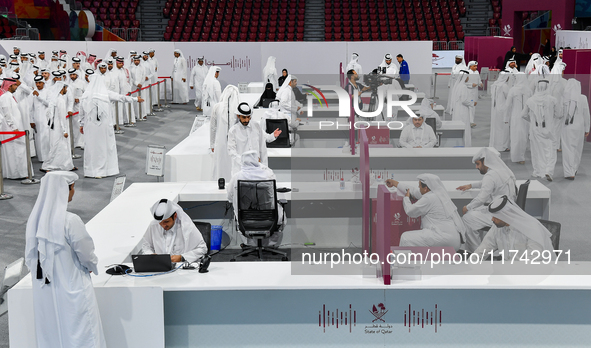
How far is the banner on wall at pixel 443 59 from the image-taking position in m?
24.8

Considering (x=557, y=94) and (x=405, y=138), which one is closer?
(x=405, y=138)

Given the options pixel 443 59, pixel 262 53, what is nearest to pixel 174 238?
pixel 262 53

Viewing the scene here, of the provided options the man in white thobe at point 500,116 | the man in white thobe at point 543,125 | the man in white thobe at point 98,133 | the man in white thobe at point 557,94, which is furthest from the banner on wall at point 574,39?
the man in white thobe at point 98,133

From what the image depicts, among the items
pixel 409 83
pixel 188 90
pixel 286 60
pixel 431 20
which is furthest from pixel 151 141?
pixel 431 20

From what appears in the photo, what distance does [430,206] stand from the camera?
17.7 ft

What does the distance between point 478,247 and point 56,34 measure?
2281 cm

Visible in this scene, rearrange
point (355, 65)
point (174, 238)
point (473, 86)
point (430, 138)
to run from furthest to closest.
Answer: point (355, 65) < point (473, 86) < point (430, 138) < point (174, 238)

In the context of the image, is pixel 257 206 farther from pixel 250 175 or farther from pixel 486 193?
pixel 486 193

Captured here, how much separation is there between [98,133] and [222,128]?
2.92 metres

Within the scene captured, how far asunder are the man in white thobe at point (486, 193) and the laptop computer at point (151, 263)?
263 cm

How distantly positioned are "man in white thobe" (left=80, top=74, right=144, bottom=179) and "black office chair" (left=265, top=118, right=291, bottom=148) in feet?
7.61

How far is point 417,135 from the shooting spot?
29.6ft

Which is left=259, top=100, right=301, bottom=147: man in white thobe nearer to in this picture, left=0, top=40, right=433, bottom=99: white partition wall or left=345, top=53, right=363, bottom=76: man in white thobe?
left=345, top=53, right=363, bottom=76: man in white thobe

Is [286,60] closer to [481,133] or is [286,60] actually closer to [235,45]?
[235,45]
